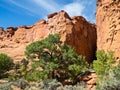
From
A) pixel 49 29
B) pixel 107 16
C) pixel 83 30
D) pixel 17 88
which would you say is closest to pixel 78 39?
pixel 83 30

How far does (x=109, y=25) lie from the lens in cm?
3291

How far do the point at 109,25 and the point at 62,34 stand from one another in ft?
41.4

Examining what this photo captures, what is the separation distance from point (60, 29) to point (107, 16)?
1263 cm

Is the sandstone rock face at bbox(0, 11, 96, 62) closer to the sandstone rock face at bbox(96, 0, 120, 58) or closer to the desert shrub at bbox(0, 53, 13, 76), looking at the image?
the desert shrub at bbox(0, 53, 13, 76)

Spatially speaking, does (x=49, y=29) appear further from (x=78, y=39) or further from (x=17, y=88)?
(x=17, y=88)

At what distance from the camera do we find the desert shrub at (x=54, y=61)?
104ft

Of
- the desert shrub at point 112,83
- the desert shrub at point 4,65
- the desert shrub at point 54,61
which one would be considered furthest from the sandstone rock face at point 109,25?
the desert shrub at point 4,65

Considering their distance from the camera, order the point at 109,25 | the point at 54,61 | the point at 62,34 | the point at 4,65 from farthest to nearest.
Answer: the point at 62,34
the point at 4,65
the point at 109,25
the point at 54,61

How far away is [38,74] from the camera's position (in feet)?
102

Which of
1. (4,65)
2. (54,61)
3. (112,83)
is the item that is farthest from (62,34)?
(112,83)

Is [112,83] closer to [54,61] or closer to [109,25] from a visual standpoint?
[54,61]

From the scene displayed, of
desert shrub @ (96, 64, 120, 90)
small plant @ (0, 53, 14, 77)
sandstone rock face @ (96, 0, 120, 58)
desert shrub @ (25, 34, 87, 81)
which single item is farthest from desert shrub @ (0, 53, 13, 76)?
desert shrub @ (96, 64, 120, 90)

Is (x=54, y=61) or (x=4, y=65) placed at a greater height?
(x=4, y=65)

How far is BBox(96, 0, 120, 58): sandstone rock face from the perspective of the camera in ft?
103
